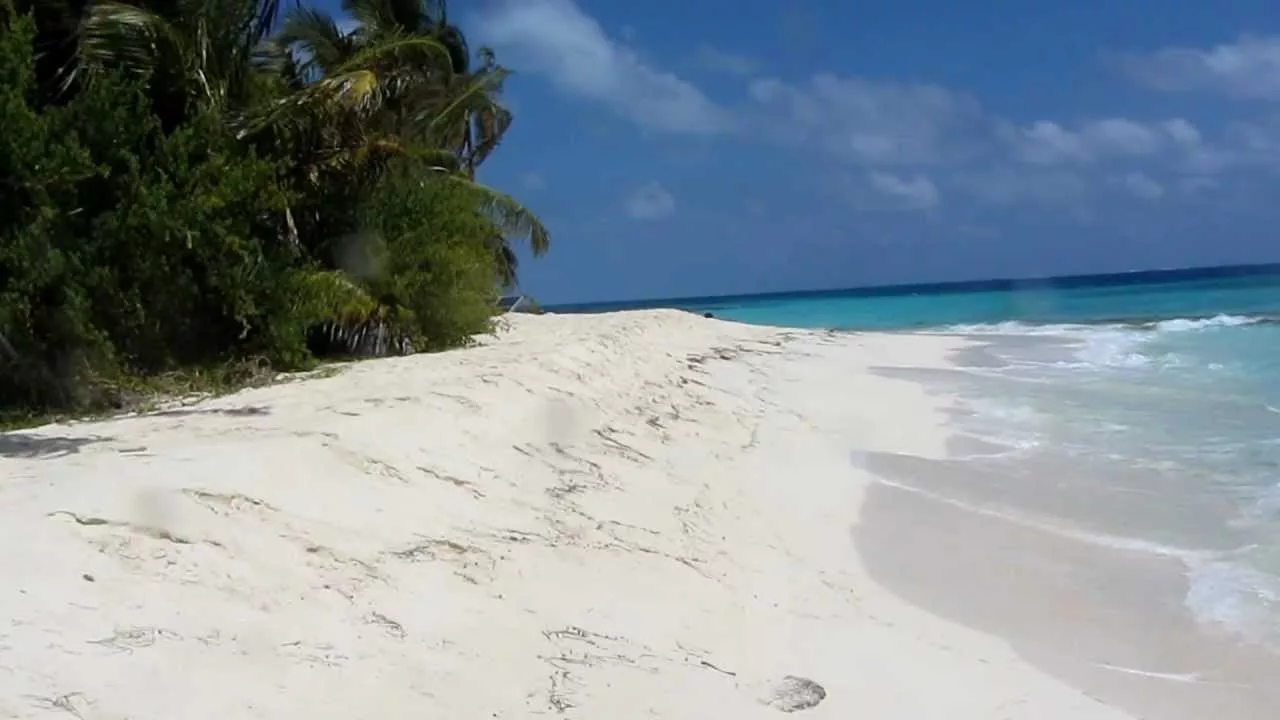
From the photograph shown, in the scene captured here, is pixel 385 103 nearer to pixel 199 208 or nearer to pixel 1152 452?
pixel 199 208

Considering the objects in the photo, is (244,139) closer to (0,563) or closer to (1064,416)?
(0,563)

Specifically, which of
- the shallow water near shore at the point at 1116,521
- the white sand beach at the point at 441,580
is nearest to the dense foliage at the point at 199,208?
the white sand beach at the point at 441,580

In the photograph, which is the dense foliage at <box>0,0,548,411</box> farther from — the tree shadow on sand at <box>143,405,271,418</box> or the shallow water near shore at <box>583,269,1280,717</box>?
the shallow water near shore at <box>583,269,1280,717</box>

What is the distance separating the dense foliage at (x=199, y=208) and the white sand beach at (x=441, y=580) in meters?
1.51

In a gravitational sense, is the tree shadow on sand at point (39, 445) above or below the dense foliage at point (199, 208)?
below

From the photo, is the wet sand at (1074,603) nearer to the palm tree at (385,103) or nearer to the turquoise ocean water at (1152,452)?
the turquoise ocean water at (1152,452)

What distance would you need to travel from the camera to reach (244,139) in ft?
36.8

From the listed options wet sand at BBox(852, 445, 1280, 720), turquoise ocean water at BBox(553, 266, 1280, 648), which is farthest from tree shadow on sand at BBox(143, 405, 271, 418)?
turquoise ocean water at BBox(553, 266, 1280, 648)

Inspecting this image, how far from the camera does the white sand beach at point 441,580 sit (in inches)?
146

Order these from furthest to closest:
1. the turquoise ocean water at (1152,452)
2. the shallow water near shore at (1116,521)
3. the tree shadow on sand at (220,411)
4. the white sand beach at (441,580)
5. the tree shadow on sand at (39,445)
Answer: the tree shadow on sand at (220,411) < the turquoise ocean water at (1152,452) < the tree shadow on sand at (39,445) < the shallow water near shore at (1116,521) < the white sand beach at (441,580)

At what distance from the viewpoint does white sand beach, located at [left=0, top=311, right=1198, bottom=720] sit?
3.71 metres

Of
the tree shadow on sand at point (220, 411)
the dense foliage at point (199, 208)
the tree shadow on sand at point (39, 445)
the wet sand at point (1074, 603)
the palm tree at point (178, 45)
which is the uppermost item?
the palm tree at point (178, 45)

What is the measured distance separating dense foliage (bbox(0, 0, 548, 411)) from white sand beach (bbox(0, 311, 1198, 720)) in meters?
1.51

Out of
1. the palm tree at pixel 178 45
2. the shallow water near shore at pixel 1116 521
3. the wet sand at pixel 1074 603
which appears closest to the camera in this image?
the wet sand at pixel 1074 603
